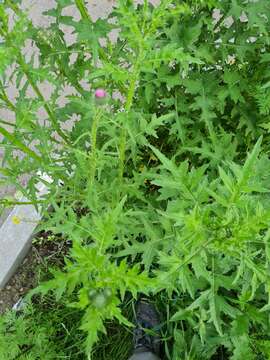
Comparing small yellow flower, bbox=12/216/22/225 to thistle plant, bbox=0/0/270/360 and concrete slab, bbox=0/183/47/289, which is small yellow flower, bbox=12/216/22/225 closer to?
concrete slab, bbox=0/183/47/289

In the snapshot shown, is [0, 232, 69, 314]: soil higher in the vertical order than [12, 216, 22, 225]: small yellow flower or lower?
lower

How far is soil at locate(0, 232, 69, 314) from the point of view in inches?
118

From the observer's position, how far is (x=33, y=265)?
120 inches

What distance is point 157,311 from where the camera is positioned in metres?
2.47

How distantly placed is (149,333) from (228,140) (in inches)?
35.5

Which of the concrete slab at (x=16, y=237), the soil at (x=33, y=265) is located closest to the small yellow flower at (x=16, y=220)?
the concrete slab at (x=16, y=237)

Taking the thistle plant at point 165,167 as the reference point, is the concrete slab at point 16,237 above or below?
below

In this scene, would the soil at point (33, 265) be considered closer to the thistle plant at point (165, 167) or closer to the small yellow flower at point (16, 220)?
the small yellow flower at point (16, 220)

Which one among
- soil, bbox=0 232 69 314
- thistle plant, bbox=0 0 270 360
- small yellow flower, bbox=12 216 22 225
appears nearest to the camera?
thistle plant, bbox=0 0 270 360

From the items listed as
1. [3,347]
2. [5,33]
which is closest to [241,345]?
[3,347]

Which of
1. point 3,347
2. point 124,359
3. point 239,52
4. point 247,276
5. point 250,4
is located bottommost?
point 124,359

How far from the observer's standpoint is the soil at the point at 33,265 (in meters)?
2.99

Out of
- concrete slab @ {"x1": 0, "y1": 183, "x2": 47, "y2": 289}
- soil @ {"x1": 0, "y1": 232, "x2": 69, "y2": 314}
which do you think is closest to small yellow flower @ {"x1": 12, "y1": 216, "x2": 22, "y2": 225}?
concrete slab @ {"x1": 0, "y1": 183, "x2": 47, "y2": 289}

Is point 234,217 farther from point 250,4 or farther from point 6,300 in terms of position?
point 6,300
